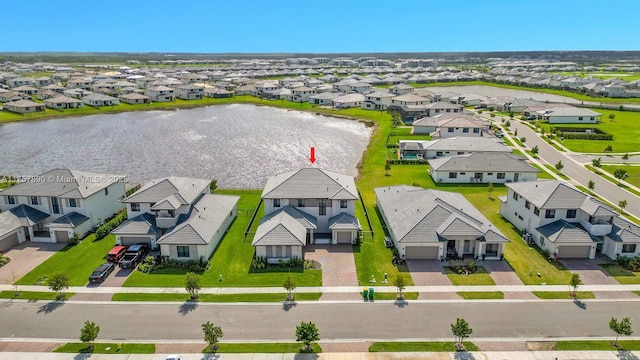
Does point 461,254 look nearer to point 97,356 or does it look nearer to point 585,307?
point 585,307

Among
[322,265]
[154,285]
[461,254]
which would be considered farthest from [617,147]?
[154,285]

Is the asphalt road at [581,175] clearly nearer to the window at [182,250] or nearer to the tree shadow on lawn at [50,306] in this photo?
the window at [182,250]

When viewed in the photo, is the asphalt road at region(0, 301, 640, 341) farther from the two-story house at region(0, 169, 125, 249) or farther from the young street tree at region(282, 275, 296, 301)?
the two-story house at region(0, 169, 125, 249)

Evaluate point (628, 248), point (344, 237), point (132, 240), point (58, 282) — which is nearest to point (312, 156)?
point (344, 237)

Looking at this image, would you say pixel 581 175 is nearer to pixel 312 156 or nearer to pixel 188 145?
pixel 312 156

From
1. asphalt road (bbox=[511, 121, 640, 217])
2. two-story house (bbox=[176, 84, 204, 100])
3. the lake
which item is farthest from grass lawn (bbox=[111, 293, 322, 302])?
two-story house (bbox=[176, 84, 204, 100])

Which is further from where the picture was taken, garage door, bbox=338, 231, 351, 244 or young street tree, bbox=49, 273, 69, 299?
garage door, bbox=338, 231, 351, 244
